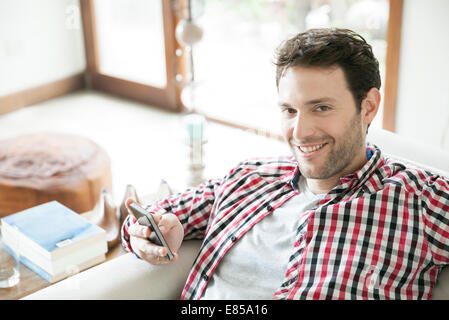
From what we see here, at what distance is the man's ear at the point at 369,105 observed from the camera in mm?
1233

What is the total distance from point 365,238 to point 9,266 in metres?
0.89

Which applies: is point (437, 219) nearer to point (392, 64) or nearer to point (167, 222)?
point (167, 222)

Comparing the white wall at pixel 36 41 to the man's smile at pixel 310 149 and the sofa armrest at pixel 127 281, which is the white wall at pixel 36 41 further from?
the man's smile at pixel 310 149

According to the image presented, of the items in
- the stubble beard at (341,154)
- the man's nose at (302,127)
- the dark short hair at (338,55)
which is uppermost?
the dark short hair at (338,55)

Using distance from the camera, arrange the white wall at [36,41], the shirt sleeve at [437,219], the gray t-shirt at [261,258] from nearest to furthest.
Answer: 1. the shirt sleeve at [437,219]
2. the gray t-shirt at [261,258]
3. the white wall at [36,41]

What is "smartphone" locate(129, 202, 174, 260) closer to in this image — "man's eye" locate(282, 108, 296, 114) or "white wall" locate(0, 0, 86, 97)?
"man's eye" locate(282, 108, 296, 114)

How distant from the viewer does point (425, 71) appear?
8.45 ft

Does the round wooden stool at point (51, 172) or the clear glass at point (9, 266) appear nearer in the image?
the clear glass at point (9, 266)

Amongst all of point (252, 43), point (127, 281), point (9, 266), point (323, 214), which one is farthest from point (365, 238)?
point (252, 43)

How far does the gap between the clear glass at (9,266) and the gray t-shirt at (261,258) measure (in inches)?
19.9

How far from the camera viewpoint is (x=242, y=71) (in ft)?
11.5

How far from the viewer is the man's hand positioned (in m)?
1.22

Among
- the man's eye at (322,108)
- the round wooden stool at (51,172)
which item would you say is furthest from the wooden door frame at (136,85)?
the man's eye at (322,108)

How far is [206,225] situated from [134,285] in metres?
0.24
